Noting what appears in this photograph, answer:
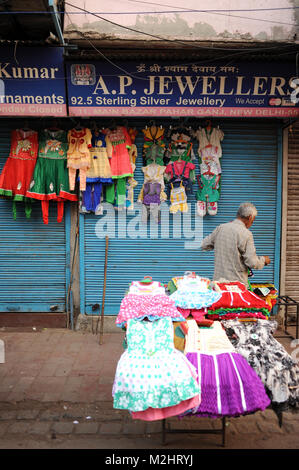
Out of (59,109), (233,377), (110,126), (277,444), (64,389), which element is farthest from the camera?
(110,126)

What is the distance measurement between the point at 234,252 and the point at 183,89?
283cm

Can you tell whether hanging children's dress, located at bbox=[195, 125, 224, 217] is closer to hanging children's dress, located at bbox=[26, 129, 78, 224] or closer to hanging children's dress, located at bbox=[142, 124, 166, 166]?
hanging children's dress, located at bbox=[142, 124, 166, 166]

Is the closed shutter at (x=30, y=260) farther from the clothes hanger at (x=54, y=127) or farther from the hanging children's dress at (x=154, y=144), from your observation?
the hanging children's dress at (x=154, y=144)

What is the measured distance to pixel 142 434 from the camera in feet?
12.3

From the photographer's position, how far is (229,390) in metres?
2.81

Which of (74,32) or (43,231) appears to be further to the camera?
(43,231)

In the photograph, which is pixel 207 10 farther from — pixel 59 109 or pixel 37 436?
pixel 37 436

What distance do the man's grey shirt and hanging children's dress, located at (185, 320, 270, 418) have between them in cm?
167

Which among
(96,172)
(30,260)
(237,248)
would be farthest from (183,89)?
(30,260)

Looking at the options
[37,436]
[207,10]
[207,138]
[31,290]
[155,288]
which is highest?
[207,10]

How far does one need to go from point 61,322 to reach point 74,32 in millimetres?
4700

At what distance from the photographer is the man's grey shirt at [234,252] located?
4.54 m

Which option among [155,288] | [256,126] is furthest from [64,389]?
[256,126]

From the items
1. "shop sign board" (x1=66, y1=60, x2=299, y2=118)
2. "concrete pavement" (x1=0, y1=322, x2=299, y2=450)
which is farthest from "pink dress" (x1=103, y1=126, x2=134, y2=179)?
"concrete pavement" (x1=0, y1=322, x2=299, y2=450)
